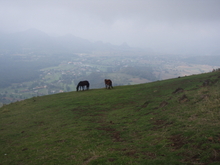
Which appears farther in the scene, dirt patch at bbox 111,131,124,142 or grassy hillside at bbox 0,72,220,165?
dirt patch at bbox 111,131,124,142

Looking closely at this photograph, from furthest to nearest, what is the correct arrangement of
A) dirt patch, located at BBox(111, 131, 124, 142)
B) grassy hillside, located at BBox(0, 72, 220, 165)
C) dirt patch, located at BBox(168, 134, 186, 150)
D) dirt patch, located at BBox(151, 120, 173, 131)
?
1. dirt patch, located at BBox(151, 120, 173, 131)
2. dirt patch, located at BBox(111, 131, 124, 142)
3. dirt patch, located at BBox(168, 134, 186, 150)
4. grassy hillside, located at BBox(0, 72, 220, 165)

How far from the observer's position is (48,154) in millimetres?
8820

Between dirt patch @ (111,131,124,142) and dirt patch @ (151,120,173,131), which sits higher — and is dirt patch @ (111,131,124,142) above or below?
below

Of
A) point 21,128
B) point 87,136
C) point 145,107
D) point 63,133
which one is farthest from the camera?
point 145,107

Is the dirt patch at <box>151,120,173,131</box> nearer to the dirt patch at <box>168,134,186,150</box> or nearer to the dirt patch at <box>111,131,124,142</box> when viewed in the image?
the dirt patch at <box>168,134,186,150</box>

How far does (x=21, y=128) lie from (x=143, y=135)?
1133 cm

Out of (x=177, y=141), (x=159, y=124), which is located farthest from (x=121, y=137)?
(x=177, y=141)

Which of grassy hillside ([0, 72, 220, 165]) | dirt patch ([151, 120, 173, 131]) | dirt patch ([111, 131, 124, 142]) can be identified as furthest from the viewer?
dirt patch ([151, 120, 173, 131])

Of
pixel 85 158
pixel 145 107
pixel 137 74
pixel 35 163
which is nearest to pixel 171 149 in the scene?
pixel 85 158

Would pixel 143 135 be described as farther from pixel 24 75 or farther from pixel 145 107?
pixel 24 75

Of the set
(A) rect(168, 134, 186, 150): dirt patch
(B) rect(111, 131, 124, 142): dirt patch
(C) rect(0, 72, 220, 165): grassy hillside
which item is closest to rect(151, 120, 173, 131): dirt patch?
(C) rect(0, 72, 220, 165): grassy hillside

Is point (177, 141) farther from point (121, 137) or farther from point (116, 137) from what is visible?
point (116, 137)

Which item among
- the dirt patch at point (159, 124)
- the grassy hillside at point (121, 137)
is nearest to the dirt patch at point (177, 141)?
the grassy hillside at point (121, 137)

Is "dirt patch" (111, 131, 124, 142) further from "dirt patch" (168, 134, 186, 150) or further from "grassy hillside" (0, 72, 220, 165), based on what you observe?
"dirt patch" (168, 134, 186, 150)
